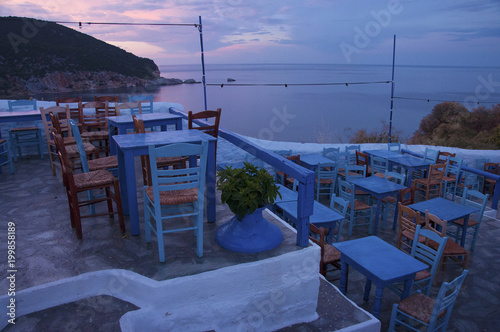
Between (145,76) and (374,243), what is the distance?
78.5 feet

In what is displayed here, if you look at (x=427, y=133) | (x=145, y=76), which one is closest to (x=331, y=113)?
(x=427, y=133)

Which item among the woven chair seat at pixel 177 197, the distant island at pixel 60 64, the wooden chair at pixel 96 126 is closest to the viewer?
the woven chair seat at pixel 177 197

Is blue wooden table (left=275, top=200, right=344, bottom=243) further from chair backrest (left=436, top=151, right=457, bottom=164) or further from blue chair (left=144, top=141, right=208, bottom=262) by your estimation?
chair backrest (left=436, top=151, right=457, bottom=164)

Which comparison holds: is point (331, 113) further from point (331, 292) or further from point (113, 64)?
point (331, 292)

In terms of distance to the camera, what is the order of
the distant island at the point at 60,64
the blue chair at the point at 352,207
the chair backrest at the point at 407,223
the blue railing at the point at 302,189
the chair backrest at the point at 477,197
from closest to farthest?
the blue railing at the point at 302,189
the chair backrest at the point at 407,223
the chair backrest at the point at 477,197
the blue chair at the point at 352,207
the distant island at the point at 60,64

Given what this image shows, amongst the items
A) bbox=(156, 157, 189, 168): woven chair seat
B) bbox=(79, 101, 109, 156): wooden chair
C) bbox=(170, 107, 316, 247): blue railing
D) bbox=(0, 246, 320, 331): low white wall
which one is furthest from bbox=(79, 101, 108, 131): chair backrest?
bbox=(170, 107, 316, 247): blue railing

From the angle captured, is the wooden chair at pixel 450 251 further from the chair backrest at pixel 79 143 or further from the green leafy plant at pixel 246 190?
the chair backrest at pixel 79 143

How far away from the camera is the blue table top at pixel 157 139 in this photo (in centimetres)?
304

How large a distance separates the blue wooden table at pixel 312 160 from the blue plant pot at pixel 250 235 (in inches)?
175

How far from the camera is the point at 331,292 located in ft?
12.1

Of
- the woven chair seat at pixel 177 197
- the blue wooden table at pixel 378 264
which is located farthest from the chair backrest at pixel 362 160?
the woven chair seat at pixel 177 197

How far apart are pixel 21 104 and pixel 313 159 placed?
19.1 feet

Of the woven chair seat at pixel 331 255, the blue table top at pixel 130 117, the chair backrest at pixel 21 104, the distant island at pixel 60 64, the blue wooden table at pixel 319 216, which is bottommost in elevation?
the woven chair seat at pixel 331 255

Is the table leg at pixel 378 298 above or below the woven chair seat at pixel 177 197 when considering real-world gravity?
below
